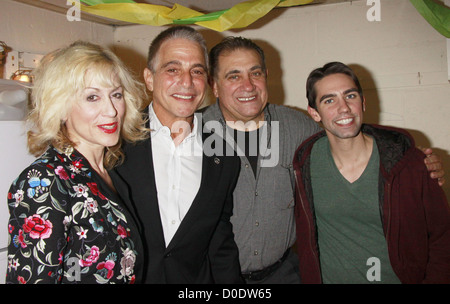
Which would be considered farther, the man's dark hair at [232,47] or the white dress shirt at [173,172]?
the man's dark hair at [232,47]

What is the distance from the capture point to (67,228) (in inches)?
42.7

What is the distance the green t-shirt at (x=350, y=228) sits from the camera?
161cm

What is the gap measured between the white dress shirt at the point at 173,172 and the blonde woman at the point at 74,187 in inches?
7.8

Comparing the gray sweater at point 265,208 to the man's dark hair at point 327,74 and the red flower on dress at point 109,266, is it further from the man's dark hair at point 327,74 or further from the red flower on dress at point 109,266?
the red flower on dress at point 109,266

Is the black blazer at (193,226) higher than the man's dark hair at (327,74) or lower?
lower

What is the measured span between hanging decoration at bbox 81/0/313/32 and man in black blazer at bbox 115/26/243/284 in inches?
17.1

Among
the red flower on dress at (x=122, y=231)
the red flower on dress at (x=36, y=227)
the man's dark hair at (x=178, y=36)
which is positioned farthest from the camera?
the man's dark hair at (x=178, y=36)

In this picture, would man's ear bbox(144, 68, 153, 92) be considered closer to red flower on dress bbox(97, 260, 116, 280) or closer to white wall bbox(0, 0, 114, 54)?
Result: red flower on dress bbox(97, 260, 116, 280)

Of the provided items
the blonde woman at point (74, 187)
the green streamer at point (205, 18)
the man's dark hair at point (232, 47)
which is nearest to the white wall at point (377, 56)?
the green streamer at point (205, 18)

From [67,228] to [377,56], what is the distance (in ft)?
8.43

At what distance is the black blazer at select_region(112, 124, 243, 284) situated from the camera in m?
1.49

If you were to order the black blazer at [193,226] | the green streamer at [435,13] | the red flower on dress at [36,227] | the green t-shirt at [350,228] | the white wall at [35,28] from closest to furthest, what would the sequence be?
the red flower on dress at [36,227]
the black blazer at [193,226]
the green t-shirt at [350,228]
the green streamer at [435,13]
the white wall at [35,28]
